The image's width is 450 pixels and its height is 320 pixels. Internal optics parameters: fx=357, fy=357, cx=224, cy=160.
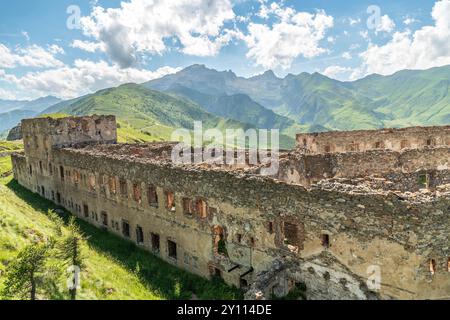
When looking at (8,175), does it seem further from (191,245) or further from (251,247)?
(251,247)

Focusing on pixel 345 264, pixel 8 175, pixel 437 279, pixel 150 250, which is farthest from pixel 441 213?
pixel 8 175

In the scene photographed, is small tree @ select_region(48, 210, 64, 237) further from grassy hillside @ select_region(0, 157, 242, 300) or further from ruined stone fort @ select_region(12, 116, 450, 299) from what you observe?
ruined stone fort @ select_region(12, 116, 450, 299)

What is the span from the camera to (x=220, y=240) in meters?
24.4

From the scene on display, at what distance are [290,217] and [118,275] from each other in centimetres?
1227

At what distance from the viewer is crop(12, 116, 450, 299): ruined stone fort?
15.2 m

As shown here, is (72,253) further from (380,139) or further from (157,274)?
(380,139)

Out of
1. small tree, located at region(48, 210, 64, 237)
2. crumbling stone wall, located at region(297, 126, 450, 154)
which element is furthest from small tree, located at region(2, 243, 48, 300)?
crumbling stone wall, located at region(297, 126, 450, 154)

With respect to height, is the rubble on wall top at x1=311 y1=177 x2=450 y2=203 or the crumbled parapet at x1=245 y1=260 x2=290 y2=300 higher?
the rubble on wall top at x1=311 y1=177 x2=450 y2=203

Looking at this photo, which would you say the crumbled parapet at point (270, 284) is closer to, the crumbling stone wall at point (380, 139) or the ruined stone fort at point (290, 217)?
the ruined stone fort at point (290, 217)

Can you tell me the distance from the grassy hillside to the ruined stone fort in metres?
1.02

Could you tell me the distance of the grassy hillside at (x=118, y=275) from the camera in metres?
18.8

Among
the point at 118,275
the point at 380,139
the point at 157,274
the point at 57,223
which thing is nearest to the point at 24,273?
the point at 118,275

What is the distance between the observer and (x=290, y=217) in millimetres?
19062

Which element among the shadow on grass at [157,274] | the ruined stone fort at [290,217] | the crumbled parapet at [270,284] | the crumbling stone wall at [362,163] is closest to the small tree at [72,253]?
the shadow on grass at [157,274]
